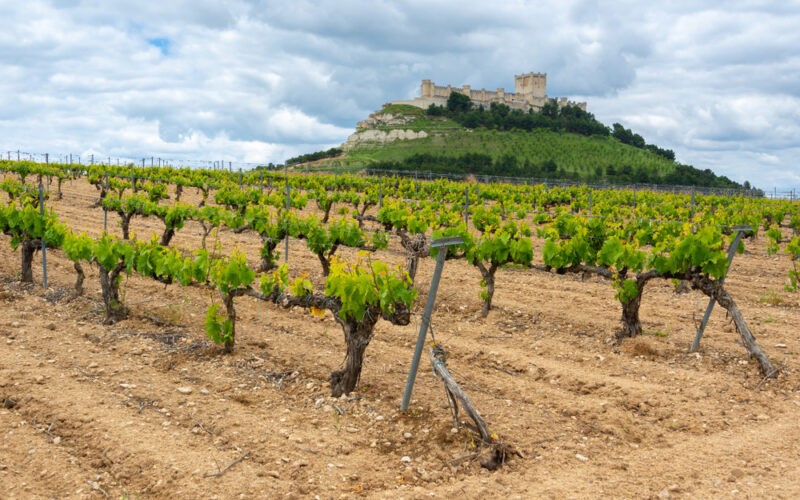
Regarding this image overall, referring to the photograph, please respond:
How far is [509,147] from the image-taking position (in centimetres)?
8700

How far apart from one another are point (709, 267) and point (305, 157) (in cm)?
8301

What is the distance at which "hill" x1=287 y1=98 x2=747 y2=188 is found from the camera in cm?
7419

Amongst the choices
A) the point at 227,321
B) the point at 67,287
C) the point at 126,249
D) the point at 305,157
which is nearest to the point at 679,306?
the point at 227,321

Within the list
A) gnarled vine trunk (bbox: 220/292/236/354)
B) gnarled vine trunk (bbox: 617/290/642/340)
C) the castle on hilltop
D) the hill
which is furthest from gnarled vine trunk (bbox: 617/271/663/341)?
the castle on hilltop

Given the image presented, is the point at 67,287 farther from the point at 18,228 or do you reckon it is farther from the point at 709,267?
the point at 709,267

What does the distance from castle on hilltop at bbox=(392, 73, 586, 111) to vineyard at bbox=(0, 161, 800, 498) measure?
341 feet

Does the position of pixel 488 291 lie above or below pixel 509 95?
below

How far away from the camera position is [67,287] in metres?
9.64

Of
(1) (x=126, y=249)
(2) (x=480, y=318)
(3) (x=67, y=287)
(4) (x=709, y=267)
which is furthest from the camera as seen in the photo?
(3) (x=67, y=287)

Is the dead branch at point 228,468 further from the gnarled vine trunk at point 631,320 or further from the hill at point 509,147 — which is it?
the hill at point 509,147

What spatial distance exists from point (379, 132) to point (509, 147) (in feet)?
70.8

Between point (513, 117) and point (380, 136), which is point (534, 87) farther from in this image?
point (380, 136)

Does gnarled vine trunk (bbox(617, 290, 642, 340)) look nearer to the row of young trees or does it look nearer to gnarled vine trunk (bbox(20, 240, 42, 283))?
gnarled vine trunk (bbox(20, 240, 42, 283))

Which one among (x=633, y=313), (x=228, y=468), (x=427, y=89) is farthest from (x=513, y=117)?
(x=228, y=468)
